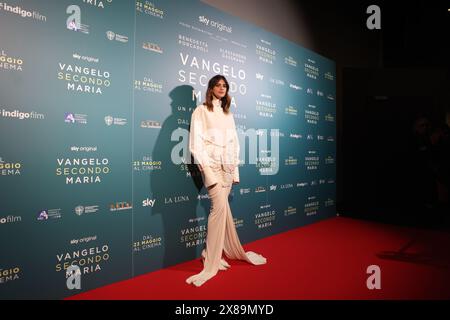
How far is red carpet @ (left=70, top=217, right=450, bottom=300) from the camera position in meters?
2.62

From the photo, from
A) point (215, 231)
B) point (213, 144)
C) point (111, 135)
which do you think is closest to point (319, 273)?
point (215, 231)

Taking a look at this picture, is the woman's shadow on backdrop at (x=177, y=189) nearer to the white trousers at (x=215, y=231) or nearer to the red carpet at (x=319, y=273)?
the red carpet at (x=319, y=273)

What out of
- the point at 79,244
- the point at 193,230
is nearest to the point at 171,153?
the point at 193,230

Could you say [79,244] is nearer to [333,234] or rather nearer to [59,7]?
[59,7]

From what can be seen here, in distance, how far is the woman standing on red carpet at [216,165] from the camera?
2998 mm

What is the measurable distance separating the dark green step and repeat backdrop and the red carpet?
0.28 metres

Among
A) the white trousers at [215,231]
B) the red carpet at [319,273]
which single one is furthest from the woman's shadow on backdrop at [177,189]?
the white trousers at [215,231]

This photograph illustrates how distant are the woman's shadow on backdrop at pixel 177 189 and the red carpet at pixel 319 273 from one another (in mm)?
189

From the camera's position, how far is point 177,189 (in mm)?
3328

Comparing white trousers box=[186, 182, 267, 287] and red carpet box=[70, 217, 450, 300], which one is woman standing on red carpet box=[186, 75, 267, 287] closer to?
white trousers box=[186, 182, 267, 287]

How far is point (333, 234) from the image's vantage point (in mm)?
4660

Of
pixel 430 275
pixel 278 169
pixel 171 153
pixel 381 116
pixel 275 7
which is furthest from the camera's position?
pixel 381 116

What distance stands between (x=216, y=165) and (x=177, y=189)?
1.58ft

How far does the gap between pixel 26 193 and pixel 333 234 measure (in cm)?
368
